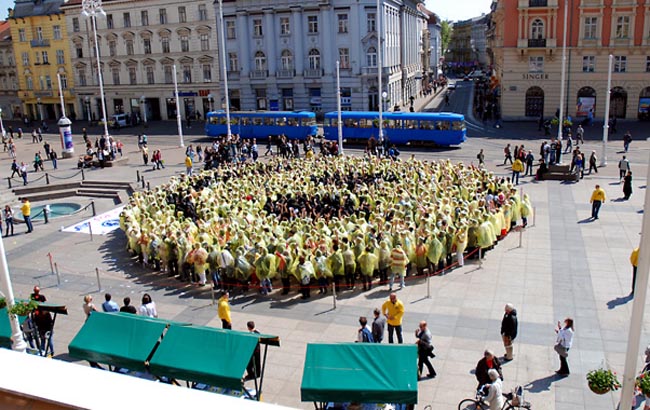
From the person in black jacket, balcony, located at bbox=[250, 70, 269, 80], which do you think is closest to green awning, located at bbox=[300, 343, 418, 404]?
the person in black jacket

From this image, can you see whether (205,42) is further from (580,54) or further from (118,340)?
(118,340)

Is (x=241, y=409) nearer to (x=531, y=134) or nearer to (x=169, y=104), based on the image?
(x=531, y=134)

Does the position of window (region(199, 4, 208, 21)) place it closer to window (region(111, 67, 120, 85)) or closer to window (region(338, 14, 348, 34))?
window (region(111, 67, 120, 85))

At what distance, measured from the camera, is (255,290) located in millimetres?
18531

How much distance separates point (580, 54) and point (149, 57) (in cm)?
4568

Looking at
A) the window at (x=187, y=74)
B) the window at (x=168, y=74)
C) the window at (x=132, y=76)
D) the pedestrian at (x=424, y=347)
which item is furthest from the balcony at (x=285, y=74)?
the pedestrian at (x=424, y=347)

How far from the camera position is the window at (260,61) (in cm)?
6353

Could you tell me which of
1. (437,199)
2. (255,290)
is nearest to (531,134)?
(437,199)

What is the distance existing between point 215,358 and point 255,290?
24.1 ft

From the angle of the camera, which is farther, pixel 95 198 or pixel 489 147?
pixel 489 147

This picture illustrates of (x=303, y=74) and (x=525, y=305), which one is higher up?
(x=303, y=74)

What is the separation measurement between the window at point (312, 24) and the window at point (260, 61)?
5771 mm

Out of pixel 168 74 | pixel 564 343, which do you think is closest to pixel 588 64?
pixel 168 74

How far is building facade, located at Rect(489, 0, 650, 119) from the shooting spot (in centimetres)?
5178
